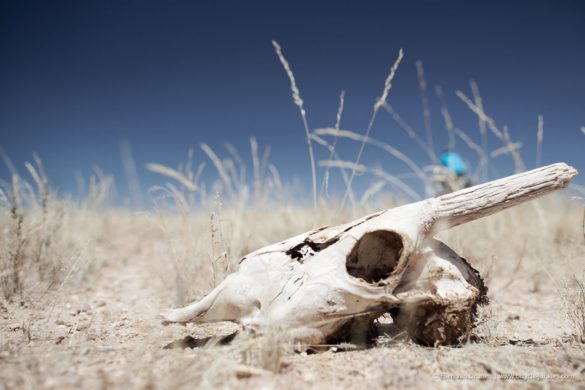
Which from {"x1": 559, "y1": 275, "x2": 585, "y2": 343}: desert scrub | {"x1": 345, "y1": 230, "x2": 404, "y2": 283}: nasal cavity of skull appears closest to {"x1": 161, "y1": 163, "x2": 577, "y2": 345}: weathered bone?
{"x1": 345, "y1": 230, "x2": 404, "y2": 283}: nasal cavity of skull

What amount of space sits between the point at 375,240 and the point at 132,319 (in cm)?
162

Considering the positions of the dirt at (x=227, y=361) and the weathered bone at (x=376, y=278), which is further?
the weathered bone at (x=376, y=278)

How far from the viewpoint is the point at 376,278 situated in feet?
6.14

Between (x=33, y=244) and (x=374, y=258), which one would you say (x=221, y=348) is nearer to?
(x=374, y=258)

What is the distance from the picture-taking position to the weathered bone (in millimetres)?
1582

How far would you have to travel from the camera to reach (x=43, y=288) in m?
2.79

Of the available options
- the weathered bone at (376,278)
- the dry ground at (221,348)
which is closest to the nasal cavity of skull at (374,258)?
the weathered bone at (376,278)

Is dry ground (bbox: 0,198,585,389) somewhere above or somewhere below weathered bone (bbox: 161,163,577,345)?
below

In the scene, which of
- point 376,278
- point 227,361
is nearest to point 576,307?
point 376,278

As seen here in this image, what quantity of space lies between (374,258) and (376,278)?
0.34ft

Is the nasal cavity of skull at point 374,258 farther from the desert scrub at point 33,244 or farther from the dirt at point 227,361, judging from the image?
the desert scrub at point 33,244

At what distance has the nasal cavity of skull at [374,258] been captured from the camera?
185 cm

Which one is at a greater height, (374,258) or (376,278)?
(374,258)

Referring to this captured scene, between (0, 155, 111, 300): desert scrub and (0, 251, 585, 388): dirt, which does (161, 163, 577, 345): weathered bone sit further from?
(0, 155, 111, 300): desert scrub
